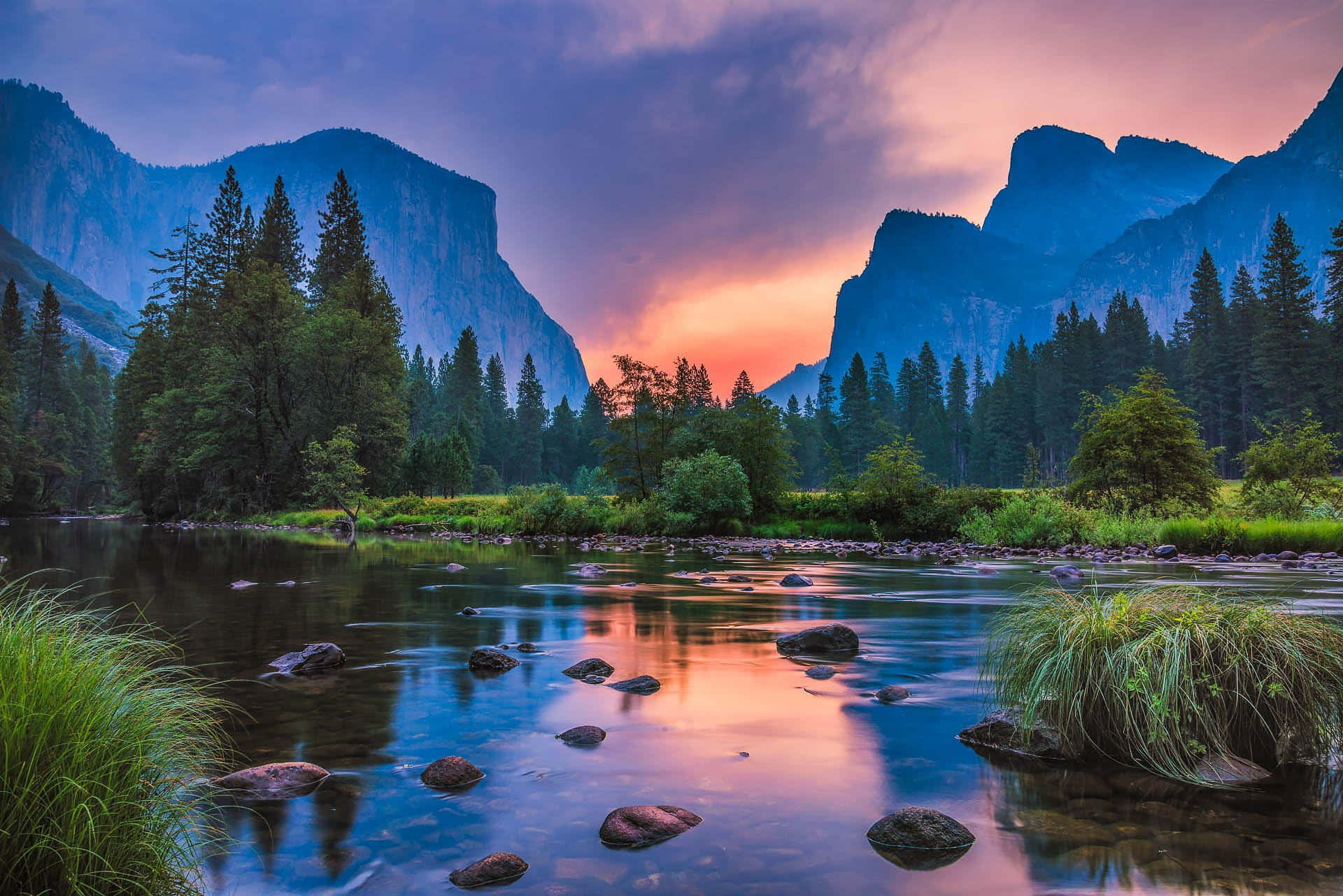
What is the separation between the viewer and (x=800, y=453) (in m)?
142

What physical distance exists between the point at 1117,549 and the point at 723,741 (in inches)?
1092

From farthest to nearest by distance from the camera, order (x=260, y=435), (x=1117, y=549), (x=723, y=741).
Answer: (x=260, y=435), (x=1117, y=549), (x=723, y=741)

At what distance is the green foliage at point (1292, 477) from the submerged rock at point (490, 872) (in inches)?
1378

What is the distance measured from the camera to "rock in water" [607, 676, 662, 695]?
9445 millimetres

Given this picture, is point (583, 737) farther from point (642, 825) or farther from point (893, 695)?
point (893, 695)

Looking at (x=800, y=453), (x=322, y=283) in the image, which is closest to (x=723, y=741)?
(x=322, y=283)

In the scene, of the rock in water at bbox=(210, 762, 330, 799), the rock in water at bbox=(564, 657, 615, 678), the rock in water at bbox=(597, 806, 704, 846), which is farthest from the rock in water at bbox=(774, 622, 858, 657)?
the rock in water at bbox=(210, 762, 330, 799)

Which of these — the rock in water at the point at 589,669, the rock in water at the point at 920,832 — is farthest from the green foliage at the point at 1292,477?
the rock in water at the point at 920,832

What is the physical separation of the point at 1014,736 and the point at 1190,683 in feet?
5.23

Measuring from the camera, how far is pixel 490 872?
448 cm

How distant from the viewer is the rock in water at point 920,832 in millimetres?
4961

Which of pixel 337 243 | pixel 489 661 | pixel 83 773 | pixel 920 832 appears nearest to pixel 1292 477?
pixel 489 661

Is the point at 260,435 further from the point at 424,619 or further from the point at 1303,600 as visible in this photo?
the point at 1303,600

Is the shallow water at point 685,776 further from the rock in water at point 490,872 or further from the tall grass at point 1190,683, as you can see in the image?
the tall grass at point 1190,683
